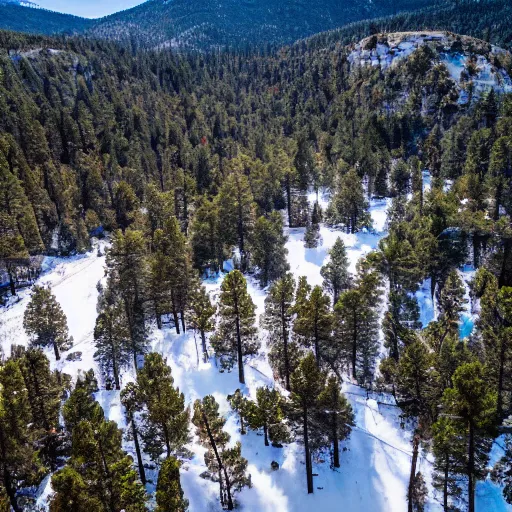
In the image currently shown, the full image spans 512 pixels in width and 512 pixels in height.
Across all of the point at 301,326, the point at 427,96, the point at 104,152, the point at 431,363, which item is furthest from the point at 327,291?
the point at 427,96

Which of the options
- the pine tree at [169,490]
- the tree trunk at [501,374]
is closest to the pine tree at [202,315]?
the pine tree at [169,490]

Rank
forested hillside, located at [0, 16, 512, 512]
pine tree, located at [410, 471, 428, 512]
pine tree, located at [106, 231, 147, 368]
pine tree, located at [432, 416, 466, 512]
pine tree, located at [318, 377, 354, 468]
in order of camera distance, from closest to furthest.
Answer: pine tree, located at [432, 416, 466, 512] → forested hillside, located at [0, 16, 512, 512] → pine tree, located at [410, 471, 428, 512] → pine tree, located at [318, 377, 354, 468] → pine tree, located at [106, 231, 147, 368]

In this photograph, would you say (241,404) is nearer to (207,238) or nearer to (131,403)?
(131,403)

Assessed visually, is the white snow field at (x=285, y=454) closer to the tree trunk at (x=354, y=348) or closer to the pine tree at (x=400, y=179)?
the tree trunk at (x=354, y=348)

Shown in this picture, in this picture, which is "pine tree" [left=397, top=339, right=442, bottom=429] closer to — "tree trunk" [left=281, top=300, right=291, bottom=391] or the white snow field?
the white snow field

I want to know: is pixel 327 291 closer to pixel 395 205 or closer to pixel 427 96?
pixel 395 205

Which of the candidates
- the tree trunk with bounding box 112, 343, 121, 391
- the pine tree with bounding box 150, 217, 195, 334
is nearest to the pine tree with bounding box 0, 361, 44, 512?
the tree trunk with bounding box 112, 343, 121, 391
